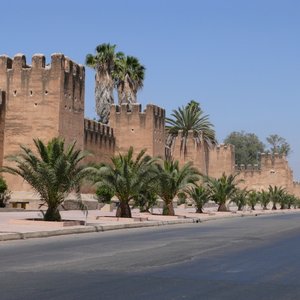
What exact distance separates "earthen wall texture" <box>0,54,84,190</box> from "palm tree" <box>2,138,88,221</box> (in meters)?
14.3

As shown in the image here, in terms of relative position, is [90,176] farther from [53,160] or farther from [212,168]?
[212,168]

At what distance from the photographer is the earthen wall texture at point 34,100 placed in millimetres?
35750

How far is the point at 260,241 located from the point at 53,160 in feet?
25.1

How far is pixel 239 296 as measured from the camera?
7543mm

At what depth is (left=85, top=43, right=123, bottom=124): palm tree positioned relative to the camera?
193 feet

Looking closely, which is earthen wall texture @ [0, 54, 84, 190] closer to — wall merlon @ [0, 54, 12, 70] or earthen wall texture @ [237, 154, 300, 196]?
wall merlon @ [0, 54, 12, 70]

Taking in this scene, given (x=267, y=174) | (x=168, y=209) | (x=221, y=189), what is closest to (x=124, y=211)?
(x=168, y=209)

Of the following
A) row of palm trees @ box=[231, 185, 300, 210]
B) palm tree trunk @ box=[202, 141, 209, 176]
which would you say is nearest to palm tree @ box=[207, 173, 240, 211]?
row of palm trees @ box=[231, 185, 300, 210]

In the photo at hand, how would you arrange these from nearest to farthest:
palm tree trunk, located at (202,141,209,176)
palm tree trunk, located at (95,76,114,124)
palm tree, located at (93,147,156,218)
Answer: palm tree, located at (93,147,156,218), palm tree trunk, located at (95,76,114,124), palm tree trunk, located at (202,141,209,176)

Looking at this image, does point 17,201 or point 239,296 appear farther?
point 17,201

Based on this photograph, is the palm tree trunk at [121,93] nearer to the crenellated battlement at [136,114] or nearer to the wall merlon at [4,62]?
the crenellated battlement at [136,114]

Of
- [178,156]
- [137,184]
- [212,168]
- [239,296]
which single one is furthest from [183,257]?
[212,168]

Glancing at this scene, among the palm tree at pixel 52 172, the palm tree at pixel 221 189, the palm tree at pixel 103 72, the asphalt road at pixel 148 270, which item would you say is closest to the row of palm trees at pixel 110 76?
the palm tree at pixel 103 72

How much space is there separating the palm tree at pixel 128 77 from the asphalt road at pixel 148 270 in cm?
4445
